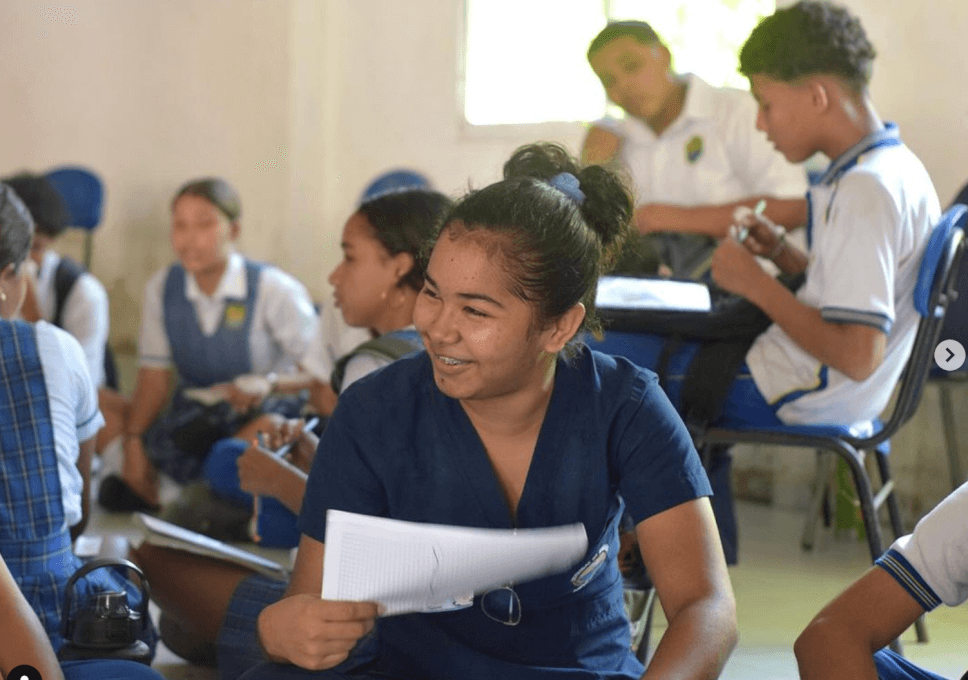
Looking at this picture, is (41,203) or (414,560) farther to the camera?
(41,203)

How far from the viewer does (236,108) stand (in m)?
5.86

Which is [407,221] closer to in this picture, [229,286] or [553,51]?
[229,286]

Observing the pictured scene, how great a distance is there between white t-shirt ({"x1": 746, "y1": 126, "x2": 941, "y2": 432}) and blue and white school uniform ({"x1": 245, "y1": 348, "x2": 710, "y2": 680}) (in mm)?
928

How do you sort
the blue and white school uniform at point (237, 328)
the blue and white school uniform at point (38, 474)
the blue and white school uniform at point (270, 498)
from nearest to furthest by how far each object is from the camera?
the blue and white school uniform at point (38, 474), the blue and white school uniform at point (270, 498), the blue and white school uniform at point (237, 328)

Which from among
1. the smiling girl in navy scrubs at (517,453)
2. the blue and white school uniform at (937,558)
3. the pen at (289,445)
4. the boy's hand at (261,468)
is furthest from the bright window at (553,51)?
the blue and white school uniform at (937,558)

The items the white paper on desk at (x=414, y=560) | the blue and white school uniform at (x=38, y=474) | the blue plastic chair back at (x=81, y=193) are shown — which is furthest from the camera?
the blue plastic chair back at (x=81, y=193)

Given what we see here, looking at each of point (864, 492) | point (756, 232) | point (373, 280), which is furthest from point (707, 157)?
point (373, 280)

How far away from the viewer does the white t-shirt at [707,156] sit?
3.43 metres

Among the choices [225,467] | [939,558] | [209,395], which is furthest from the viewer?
[209,395]

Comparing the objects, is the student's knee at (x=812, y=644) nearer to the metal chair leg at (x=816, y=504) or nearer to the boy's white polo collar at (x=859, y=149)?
the boy's white polo collar at (x=859, y=149)

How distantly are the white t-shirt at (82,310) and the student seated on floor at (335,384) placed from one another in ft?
7.67

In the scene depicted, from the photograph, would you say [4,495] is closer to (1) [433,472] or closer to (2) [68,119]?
Answer: (1) [433,472]

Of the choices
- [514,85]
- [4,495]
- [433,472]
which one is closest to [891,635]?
[433,472]

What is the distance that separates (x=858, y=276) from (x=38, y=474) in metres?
1.51
